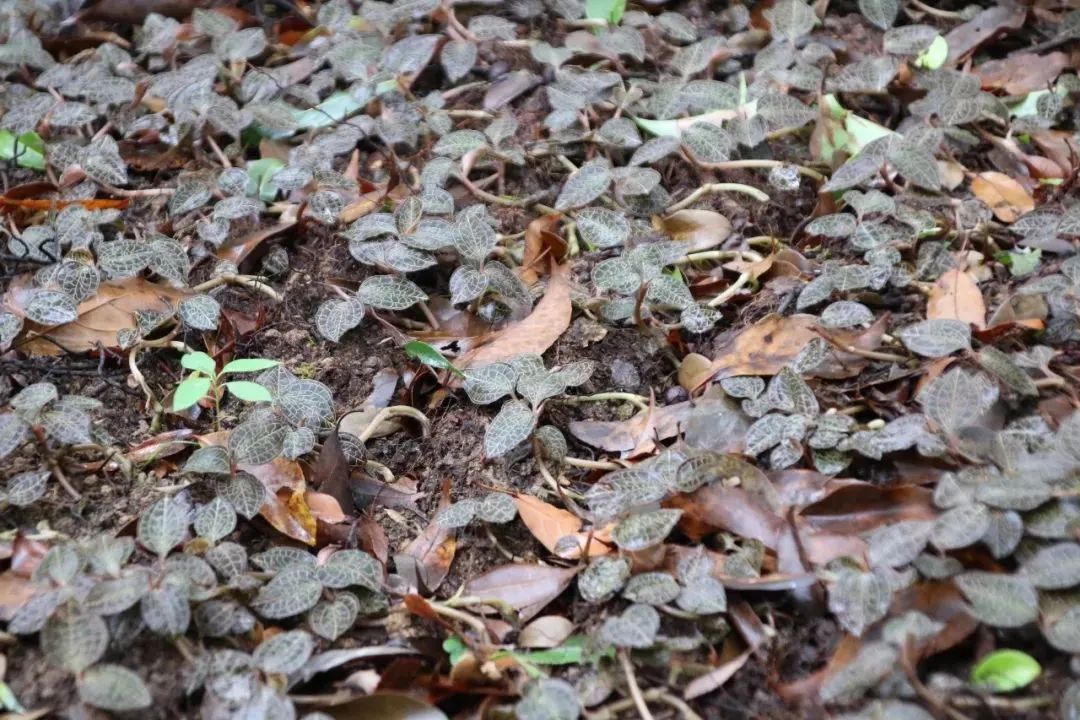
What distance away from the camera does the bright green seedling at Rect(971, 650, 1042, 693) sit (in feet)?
4.74

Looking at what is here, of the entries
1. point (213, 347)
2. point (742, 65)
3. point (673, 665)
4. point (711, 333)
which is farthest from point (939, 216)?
point (213, 347)

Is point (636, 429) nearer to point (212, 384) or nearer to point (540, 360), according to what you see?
point (540, 360)

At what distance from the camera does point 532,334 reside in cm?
214

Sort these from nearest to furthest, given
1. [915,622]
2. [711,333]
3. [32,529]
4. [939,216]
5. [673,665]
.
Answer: [915,622]
[673,665]
[32,529]
[711,333]
[939,216]

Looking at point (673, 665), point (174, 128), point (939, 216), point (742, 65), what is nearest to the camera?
point (673, 665)

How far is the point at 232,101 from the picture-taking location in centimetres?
267

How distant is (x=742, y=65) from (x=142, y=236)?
1652 millimetres

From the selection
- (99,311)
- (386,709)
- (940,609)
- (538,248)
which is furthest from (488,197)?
(940,609)

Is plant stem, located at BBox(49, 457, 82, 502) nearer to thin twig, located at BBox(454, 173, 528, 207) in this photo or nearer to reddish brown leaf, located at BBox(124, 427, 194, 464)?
reddish brown leaf, located at BBox(124, 427, 194, 464)

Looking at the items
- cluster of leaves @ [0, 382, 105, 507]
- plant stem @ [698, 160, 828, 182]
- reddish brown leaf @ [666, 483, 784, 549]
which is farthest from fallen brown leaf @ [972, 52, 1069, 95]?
cluster of leaves @ [0, 382, 105, 507]

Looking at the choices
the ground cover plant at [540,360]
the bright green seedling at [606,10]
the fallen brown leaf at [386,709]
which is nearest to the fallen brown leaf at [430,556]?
the ground cover plant at [540,360]

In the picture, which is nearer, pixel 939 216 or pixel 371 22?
pixel 939 216

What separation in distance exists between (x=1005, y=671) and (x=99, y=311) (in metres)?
1.86

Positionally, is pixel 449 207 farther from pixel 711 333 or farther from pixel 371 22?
pixel 371 22
